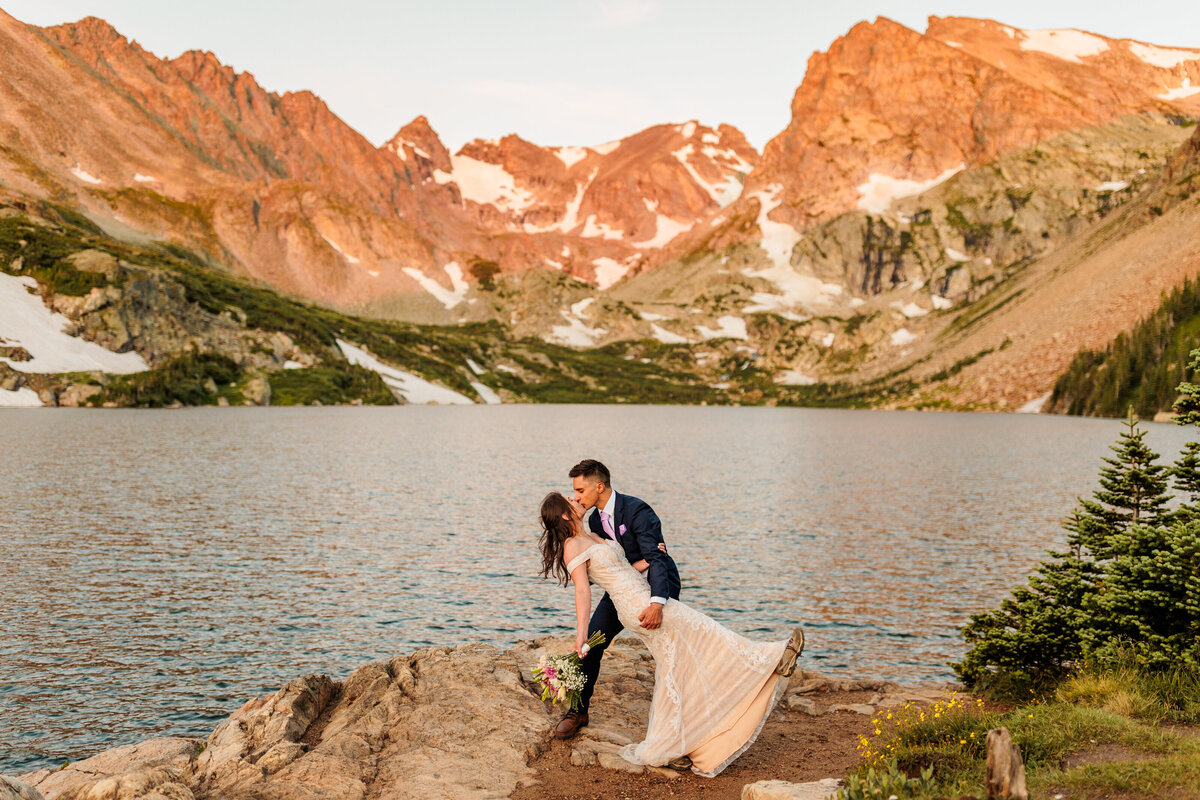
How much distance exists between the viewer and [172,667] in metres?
23.5

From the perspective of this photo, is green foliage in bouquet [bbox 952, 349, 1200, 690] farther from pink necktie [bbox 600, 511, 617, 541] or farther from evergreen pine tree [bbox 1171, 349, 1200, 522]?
pink necktie [bbox 600, 511, 617, 541]

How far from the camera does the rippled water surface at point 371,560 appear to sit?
77.3 feet

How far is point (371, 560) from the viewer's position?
39125 mm

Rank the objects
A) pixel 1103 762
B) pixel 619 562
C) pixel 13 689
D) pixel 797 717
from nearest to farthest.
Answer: pixel 1103 762 → pixel 619 562 → pixel 797 717 → pixel 13 689

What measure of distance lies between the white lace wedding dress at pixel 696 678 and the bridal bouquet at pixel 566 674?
4.05 ft

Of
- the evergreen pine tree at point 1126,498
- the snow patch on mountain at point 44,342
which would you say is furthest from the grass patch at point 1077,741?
the snow patch on mountain at point 44,342

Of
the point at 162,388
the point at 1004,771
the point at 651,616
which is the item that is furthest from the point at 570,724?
the point at 162,388

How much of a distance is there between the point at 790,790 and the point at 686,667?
8.83ft

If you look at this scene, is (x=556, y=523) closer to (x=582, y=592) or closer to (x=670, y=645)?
(x=582, y=592)

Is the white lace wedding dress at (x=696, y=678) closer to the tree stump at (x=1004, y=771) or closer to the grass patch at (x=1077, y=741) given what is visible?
the grass patch at (x=1077, y=741)

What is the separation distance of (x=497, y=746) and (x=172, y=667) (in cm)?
1398

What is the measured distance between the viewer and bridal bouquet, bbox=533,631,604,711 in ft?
47.6

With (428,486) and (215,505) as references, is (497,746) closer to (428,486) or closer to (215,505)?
(215,505)

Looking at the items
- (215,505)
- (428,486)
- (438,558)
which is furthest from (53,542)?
(428,486)
